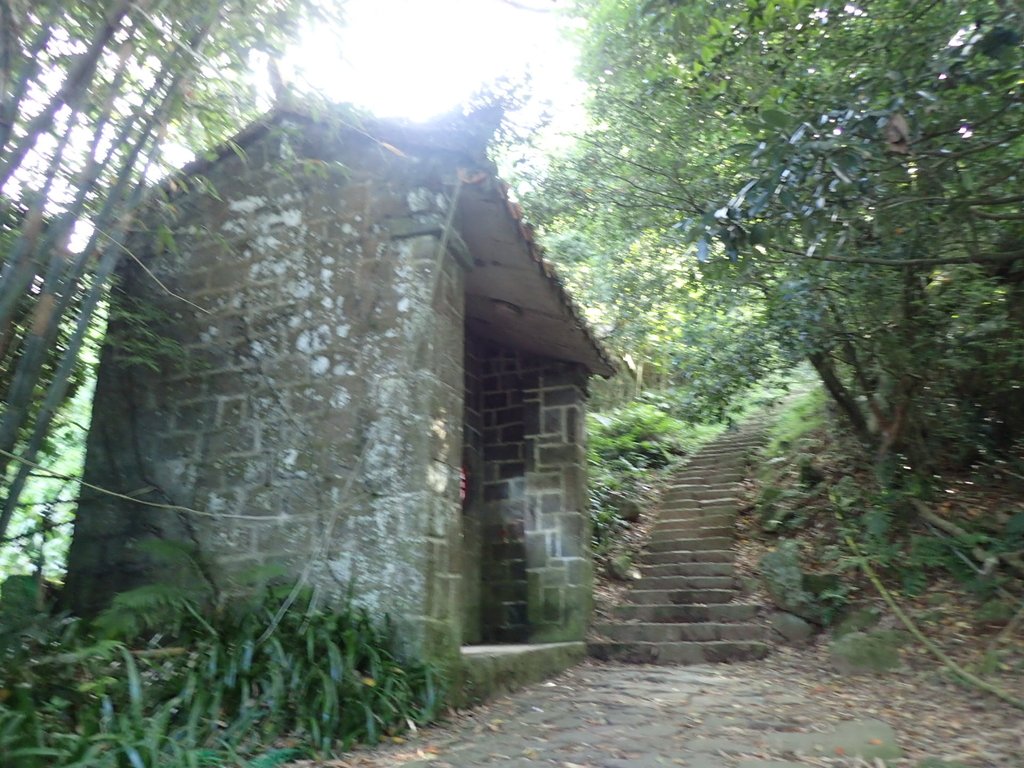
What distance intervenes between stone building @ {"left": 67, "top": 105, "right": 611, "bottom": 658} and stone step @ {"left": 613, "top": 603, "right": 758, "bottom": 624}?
3.10 m

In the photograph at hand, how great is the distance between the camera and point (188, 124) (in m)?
4.50

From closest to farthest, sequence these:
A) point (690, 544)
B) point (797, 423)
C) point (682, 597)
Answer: point (682, 597) < point (690, 544) < point (797, 423)

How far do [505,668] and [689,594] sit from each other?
2.89 metres

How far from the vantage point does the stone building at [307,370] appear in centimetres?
412

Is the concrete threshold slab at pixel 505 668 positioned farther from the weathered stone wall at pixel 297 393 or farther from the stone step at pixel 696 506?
the stone step at pixel 696 506

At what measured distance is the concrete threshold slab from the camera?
4227 millimetres

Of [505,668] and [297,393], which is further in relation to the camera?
[505,668]

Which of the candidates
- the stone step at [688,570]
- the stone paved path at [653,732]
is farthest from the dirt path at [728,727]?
the stone step at [688,570]

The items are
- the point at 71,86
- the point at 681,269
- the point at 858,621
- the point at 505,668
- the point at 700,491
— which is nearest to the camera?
the point at 71,86

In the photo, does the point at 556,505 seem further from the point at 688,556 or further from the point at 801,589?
the point at 801,589

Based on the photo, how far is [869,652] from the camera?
529 cm

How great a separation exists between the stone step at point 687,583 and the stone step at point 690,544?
54 cm

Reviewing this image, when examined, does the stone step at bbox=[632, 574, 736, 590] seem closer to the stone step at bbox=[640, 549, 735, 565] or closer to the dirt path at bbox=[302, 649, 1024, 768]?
the stone step at bbox=[640, 549, 735, 565]

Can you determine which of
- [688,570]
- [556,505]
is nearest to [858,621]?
[688,570]
